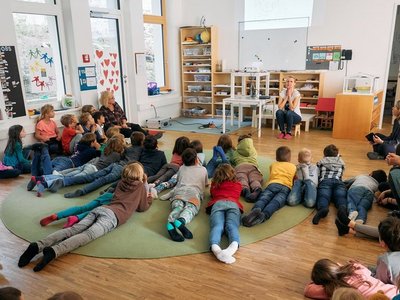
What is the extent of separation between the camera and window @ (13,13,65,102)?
522 cm

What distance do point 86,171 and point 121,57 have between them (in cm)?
342

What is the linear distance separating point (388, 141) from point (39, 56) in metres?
5.32


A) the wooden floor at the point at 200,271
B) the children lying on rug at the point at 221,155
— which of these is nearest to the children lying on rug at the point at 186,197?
the wooden floor at the point at 200,271

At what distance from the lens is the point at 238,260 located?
2537 mm

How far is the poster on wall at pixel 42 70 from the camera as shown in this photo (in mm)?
5375

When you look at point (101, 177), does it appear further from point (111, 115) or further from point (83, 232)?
point (111, 115)

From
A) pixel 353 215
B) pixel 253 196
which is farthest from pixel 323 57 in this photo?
pixel 353 215

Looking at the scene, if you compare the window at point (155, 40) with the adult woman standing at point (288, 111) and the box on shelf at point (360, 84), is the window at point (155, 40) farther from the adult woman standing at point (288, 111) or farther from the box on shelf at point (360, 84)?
the box on shelf at point (360, 84)

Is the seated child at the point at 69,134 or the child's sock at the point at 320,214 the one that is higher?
the seated child at the point at 69,134

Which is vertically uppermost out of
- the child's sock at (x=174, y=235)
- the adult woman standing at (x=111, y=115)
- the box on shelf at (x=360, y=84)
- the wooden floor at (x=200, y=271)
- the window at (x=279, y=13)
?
the window at (x=279, y=13)

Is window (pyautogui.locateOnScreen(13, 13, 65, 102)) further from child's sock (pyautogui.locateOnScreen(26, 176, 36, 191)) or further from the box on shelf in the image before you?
the box on shelf

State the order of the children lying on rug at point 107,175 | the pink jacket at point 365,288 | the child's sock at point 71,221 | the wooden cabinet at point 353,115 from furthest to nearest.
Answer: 1. the wooden cabinet at point 353,115
2. the children lying on rug at point 107,175
3. the child's sock at point 71,221
4. the pink jacket at point 365,288

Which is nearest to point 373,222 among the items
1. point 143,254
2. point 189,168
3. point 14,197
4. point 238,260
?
point 238,260

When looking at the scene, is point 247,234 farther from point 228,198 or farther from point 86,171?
point 86,171
